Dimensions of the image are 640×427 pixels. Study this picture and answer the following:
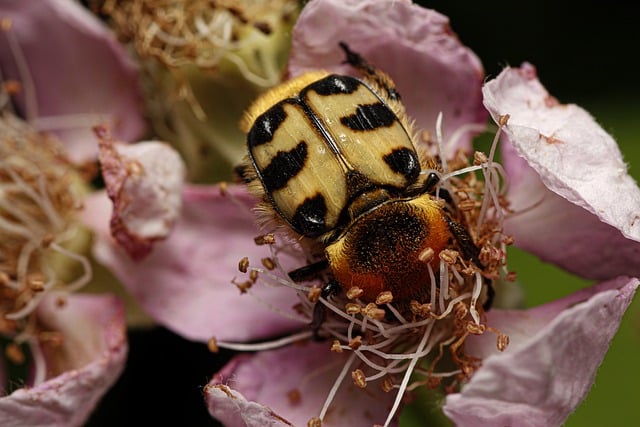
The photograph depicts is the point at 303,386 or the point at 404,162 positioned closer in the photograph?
the point at 404,162

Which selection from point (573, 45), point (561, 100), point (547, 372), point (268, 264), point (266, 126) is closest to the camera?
point (547, 372)

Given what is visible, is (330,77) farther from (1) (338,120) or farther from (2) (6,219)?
(2) (6,219)

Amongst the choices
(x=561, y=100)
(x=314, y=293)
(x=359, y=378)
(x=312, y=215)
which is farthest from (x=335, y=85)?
(x=561, y=100)

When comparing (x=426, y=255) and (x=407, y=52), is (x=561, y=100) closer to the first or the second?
(x=407, y=52)

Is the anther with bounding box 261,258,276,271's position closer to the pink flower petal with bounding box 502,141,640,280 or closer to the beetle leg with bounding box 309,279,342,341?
the beetle leg with bounding box 309,279,342,341

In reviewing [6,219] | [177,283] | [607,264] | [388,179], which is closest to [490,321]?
[607,264]

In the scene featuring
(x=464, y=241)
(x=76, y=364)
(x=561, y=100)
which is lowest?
(x=76, y=364)
